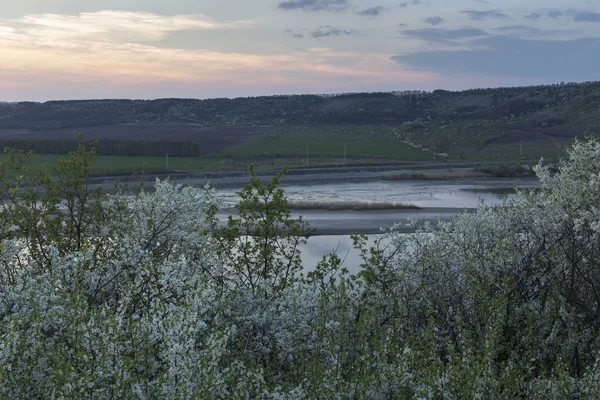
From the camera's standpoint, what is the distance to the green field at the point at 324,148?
101 metres

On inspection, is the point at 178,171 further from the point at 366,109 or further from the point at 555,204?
the point at 366,109

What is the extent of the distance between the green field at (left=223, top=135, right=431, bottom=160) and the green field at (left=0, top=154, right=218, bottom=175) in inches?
433

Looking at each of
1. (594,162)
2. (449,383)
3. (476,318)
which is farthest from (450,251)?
(449,383)

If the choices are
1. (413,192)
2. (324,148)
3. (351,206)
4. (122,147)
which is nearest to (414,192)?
(413,192)

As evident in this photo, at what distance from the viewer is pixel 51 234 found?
53.4ft

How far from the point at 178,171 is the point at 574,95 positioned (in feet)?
462

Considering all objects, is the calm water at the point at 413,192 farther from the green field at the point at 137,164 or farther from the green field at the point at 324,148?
the green field at the point at 324,148

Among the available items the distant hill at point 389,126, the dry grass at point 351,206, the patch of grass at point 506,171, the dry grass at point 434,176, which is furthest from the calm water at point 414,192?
the distant hill at point 389,126

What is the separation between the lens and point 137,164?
3260 inches

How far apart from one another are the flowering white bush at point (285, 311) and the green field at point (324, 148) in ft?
269

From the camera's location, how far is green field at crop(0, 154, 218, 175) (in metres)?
74.1

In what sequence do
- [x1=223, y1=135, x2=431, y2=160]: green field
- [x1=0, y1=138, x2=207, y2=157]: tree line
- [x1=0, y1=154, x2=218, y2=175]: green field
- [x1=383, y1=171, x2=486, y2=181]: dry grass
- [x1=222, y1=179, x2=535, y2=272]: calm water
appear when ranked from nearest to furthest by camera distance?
[x1=222, y1=179, x2=535, y2=272]: calm water
[x1=383, y1=171, x2=486, y2=181]: dry grass
[x1=0, y1=154, x2=218, y2=175]: green field
[x1=0, y1=138, x2=207, y2=157]: tree line
[x1=223, y1=135, x2=431, y2=160]: green field

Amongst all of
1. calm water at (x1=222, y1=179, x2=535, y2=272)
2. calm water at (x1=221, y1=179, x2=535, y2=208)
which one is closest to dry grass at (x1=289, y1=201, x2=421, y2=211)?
calm water at (x1=222, y1=179, x2=535, y2=272)

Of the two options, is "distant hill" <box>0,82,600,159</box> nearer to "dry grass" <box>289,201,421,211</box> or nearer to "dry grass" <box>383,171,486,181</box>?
"dry grass" <box>383,171,486,181</box>
